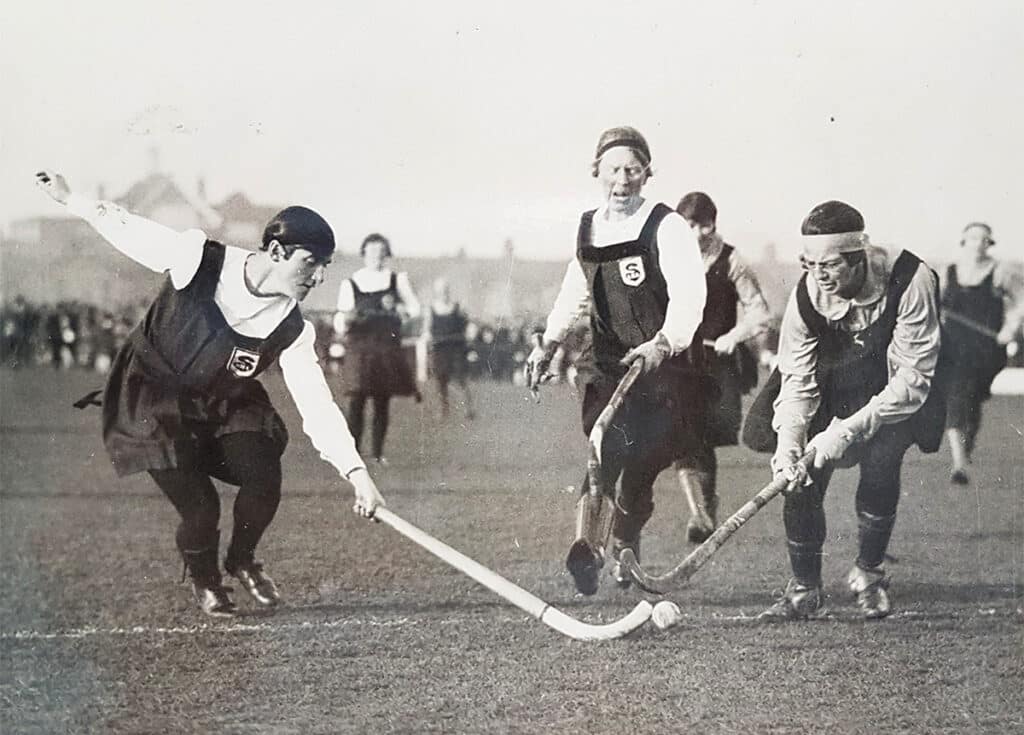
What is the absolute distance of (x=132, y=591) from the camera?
2582 millimetres

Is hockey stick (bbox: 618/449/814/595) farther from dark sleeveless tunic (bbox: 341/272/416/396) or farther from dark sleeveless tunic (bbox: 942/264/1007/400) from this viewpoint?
dark sleeveless tunic (bbox: 341/272/416/396)

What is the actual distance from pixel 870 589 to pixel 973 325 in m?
0.60

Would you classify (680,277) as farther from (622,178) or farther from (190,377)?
(190,377)

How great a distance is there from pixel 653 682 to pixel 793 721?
0.31 m

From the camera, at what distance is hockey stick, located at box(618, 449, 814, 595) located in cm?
254

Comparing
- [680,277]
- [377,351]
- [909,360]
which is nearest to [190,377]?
[377,351]

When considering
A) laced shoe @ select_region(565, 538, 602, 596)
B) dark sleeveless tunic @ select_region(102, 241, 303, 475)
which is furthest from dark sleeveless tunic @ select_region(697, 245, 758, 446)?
dark sleeveless tunic @ select_region(102, 241, 303, 475)

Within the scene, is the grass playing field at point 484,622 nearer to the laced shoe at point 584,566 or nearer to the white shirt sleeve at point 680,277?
the laced shoe at point 584,566

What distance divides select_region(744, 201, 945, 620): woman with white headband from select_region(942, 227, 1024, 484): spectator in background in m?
0.04

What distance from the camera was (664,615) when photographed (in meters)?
2.53

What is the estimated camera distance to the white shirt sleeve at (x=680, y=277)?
97.3 inches

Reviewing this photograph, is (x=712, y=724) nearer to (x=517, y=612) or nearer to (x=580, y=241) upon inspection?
(x=517, y=612)

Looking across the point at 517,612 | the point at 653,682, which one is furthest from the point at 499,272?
the point at 653,682

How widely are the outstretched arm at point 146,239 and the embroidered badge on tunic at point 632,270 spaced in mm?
867
